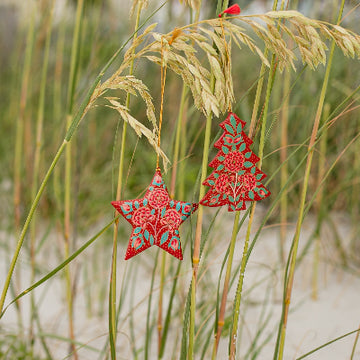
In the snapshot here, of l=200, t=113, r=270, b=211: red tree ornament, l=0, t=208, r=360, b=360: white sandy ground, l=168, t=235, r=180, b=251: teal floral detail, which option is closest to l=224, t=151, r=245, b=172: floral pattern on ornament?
l=200, t=113, r=270, b=211: red tree ornament

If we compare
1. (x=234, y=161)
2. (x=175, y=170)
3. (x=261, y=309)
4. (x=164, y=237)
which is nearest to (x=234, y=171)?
(x=234, y=161)

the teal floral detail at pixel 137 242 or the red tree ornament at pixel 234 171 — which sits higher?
the red tree ornament at pixel 234 171

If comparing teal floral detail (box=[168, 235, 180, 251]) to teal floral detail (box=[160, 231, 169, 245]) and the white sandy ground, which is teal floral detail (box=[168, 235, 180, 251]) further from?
the white sandy ground

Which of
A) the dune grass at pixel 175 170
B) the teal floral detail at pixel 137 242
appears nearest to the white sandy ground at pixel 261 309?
the dune grass at pixel 175 170

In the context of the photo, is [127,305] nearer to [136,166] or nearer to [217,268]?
[217,268]

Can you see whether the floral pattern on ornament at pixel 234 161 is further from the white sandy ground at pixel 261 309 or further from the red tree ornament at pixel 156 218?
the white sandy ground at pixel 261 309

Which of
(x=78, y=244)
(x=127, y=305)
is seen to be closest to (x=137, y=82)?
(x=127, y=305)

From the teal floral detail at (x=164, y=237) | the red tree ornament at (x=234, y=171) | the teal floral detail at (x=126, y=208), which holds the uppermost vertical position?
the red tree ornament at (x=234, y=171)
